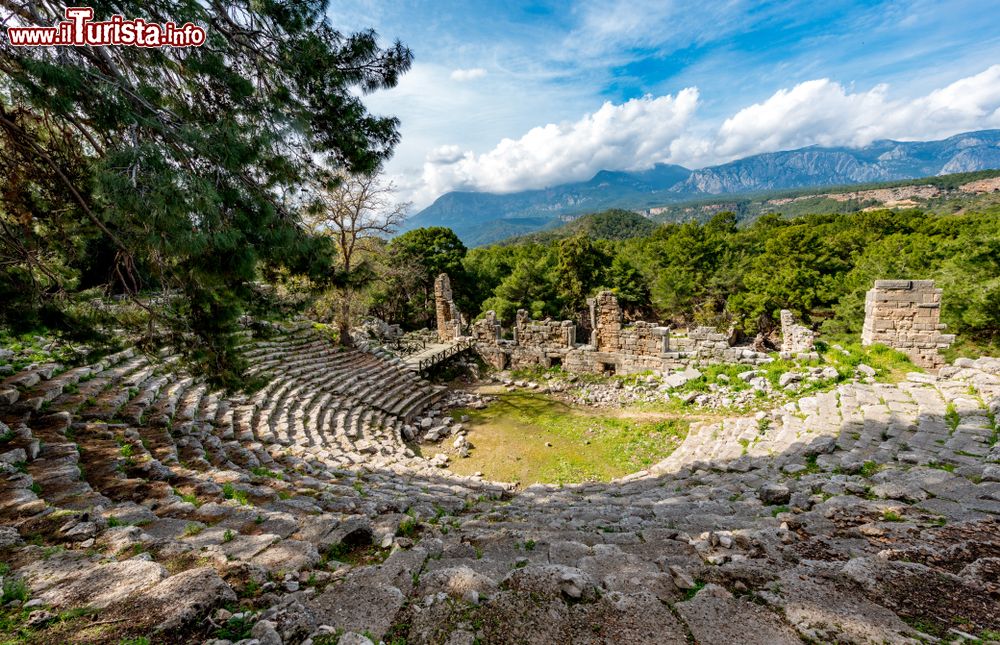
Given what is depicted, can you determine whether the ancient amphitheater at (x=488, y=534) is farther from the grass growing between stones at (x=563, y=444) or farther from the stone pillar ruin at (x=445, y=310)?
the stone pillar ruin at (x=445, y=310)

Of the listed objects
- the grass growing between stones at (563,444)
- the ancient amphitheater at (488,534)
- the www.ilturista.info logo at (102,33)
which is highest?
the www.ilturista.info logo at (102,33)

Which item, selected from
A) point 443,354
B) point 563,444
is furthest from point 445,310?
point 563,444

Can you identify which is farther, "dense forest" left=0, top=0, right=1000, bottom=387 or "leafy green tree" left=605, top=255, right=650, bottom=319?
"leafy green tree" left=605, top=255, right=650, bottom=319

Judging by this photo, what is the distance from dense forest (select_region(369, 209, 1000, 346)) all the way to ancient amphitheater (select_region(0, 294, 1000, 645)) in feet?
33.2

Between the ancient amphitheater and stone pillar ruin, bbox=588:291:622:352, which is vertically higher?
stone pillar ruin, bbox=588:291:622:352

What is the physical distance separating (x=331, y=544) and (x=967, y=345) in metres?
19.2

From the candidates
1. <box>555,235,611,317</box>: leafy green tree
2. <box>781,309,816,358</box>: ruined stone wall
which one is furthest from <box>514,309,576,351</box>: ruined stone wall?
<box>555,235,611,317</box>: leafy green tree

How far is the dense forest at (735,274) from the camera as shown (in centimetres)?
1437

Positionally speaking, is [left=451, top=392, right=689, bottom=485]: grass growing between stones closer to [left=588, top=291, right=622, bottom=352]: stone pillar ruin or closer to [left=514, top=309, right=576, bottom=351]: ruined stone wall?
[left=588, top=291, right=622, bottom=352]: stone pillar ruin

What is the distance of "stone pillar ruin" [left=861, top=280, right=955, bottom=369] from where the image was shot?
8.88 m

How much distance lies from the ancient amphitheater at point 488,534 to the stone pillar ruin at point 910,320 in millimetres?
1713

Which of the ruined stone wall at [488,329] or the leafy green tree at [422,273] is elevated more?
the leafy green tree at [422,273]

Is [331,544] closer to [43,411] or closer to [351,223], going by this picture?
[43,411]

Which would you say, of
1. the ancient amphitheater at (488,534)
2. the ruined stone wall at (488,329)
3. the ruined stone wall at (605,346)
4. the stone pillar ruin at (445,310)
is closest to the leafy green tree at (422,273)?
the stone pillar ruin at (445,310)
